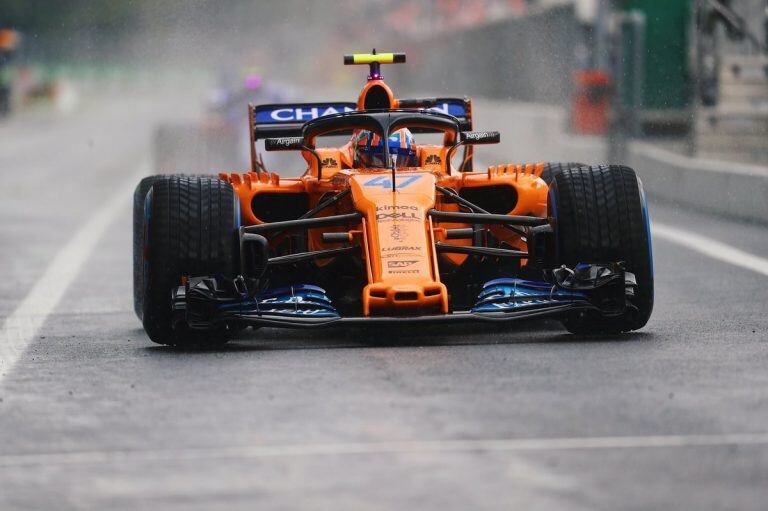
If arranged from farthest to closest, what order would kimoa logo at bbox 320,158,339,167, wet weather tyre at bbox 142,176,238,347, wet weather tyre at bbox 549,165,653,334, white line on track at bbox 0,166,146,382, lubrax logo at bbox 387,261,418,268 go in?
kimoa logo at bbox 320,158,339,167 → white line on track at bbox 0,166,146,382 → wet weather tyre at bbox 549,165,653,334 → wet weather tyre at bbox 142,176,238,347 → lubrax logo at bbox 387,261,418,268

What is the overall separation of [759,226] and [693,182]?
13.1ft

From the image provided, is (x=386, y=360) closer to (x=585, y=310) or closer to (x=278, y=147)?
(x=585, y=310)

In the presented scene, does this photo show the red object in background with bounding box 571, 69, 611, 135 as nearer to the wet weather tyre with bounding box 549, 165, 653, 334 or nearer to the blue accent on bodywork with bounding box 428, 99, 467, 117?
the blue accent on bodywork with bounding box 428, 99, 467, 117

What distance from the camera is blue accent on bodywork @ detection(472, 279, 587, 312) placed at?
10.2 m

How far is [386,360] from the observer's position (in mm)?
9555

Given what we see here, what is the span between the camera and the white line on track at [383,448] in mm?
7016

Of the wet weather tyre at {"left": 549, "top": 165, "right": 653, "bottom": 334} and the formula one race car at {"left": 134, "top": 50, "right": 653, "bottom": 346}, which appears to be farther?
the wet weather tyre at {"left": 549, "top": 165, "right": 653, "bottom": 334}

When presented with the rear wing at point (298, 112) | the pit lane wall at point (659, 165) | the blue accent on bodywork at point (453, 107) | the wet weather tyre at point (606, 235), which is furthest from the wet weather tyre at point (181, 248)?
the pit lane wall at point (659, 165)

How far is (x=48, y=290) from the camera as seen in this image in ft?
48.1

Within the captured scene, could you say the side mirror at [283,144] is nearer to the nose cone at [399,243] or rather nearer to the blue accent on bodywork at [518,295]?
the nose cone at [399,243]

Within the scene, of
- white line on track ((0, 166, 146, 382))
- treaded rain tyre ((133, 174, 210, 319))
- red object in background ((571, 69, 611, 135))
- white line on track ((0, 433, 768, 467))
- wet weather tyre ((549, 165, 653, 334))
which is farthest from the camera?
red object in background ((571, 69, 611, 135))

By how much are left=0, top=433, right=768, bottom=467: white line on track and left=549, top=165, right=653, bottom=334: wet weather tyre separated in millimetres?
3195

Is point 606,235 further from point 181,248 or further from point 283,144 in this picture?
point 283,144

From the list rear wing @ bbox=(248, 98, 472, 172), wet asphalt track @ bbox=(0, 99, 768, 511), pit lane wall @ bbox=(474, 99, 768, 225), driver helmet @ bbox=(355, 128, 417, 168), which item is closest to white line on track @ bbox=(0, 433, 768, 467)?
wet asphalt track @ bbox=(0, 99, 768, 511)
